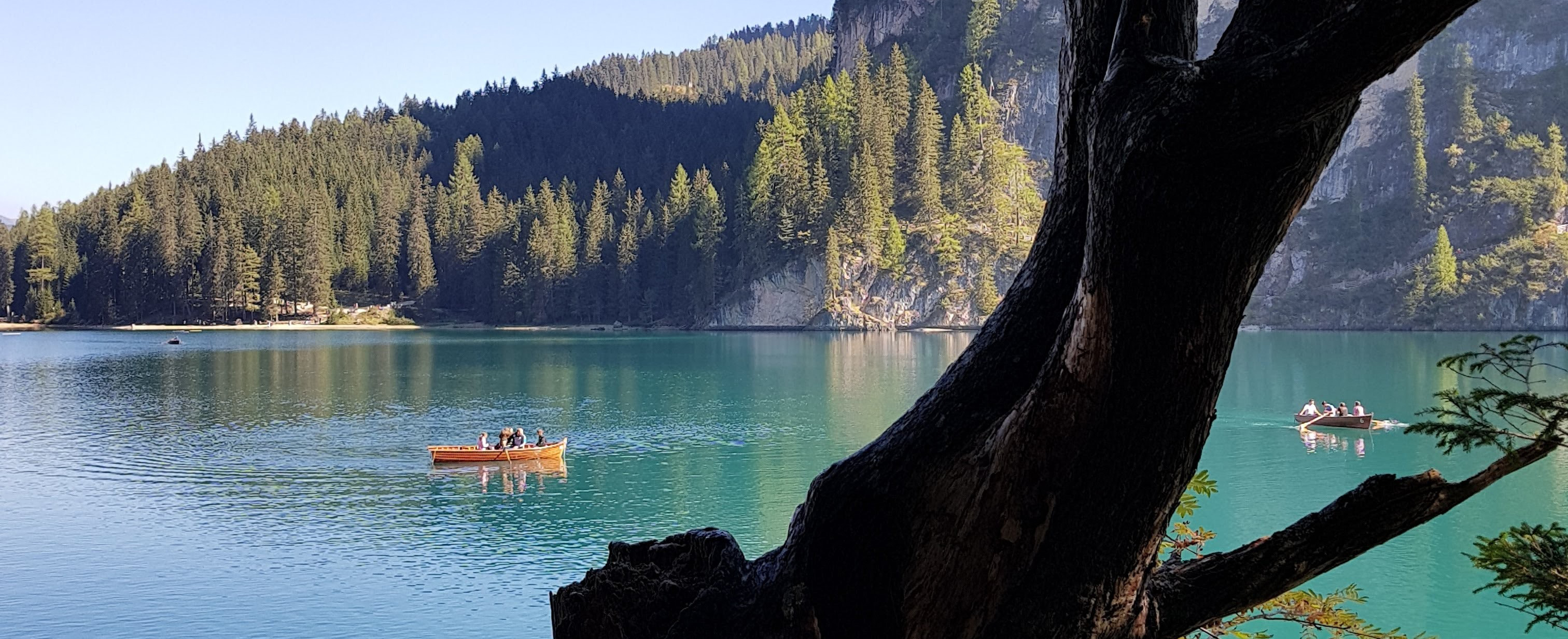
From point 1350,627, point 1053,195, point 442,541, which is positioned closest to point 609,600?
point 1053,195

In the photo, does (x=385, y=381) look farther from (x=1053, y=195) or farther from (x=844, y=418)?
(x=1053, y=195)

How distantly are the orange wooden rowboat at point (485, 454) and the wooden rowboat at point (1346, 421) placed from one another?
22043mm

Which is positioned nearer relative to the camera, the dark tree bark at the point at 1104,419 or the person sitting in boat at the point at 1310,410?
the dark tree bark at the point at 1104,419

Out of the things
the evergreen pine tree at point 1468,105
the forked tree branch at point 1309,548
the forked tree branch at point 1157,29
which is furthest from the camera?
the evergreen pine tree at point 1468,105

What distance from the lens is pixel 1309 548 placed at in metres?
3.13

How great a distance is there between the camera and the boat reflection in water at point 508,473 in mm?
26828

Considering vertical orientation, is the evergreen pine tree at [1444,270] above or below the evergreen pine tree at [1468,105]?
below

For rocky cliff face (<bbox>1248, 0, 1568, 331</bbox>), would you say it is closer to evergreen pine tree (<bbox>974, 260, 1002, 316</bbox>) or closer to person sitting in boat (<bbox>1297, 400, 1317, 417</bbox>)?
evergreen pine tree (<bbox>974, 260, 1002, 316</bbox>)

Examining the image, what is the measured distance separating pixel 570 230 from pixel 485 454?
337 ft

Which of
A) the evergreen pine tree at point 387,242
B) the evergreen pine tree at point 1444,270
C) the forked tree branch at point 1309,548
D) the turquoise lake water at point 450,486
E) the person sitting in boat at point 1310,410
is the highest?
the evergreen pine tree at point 387,242

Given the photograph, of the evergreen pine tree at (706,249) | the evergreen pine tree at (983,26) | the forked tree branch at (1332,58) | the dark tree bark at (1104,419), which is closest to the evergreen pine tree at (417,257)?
the evergreen pine tree at (706,249)

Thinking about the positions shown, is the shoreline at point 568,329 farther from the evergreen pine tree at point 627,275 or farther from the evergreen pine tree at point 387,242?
the evergreen pine tree at point 387,242

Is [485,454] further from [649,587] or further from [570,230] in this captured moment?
[570,230]

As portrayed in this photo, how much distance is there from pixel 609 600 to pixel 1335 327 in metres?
122
